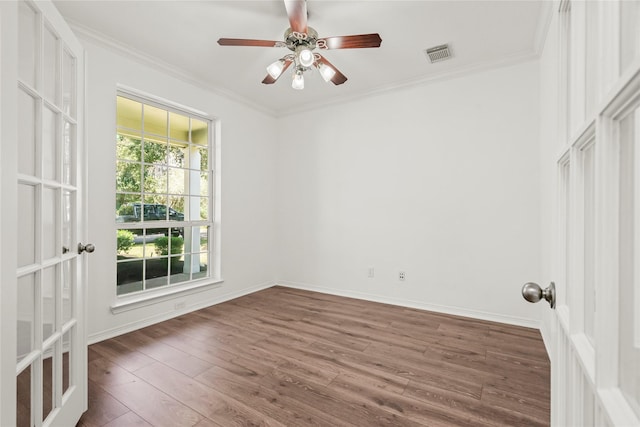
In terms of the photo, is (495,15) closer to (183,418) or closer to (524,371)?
(524,371)

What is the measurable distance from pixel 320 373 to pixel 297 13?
8.26 ft

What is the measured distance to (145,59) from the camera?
2.97 meters

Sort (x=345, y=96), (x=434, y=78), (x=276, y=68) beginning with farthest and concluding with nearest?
(x=345, y=96) → (x=434, y=78) → (x=276, y=68)

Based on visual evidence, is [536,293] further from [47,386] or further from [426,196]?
[426,196]

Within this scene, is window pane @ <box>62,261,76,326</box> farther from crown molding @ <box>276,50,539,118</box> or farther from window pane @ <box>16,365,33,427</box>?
crown molding @ <box>276,50,539,118</box>

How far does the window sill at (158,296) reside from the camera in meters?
2.82

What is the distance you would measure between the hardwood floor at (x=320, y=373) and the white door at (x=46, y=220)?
478 millimetres

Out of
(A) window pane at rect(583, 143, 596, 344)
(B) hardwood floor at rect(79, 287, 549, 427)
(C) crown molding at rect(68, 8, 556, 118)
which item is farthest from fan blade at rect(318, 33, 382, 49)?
(B) hardwood floor at rect(79, 287, 549, 427)

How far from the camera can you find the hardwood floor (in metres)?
1.67

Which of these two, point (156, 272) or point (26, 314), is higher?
point (26, 314)

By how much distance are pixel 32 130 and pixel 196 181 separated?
8.18ft

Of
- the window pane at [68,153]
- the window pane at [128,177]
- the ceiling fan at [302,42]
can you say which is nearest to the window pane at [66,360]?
the window pane at [68,153]

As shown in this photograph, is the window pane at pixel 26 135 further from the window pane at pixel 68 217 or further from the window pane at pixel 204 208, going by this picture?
the window pane at pixel 204 208

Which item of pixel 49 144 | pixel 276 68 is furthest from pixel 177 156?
pixel 49 144
